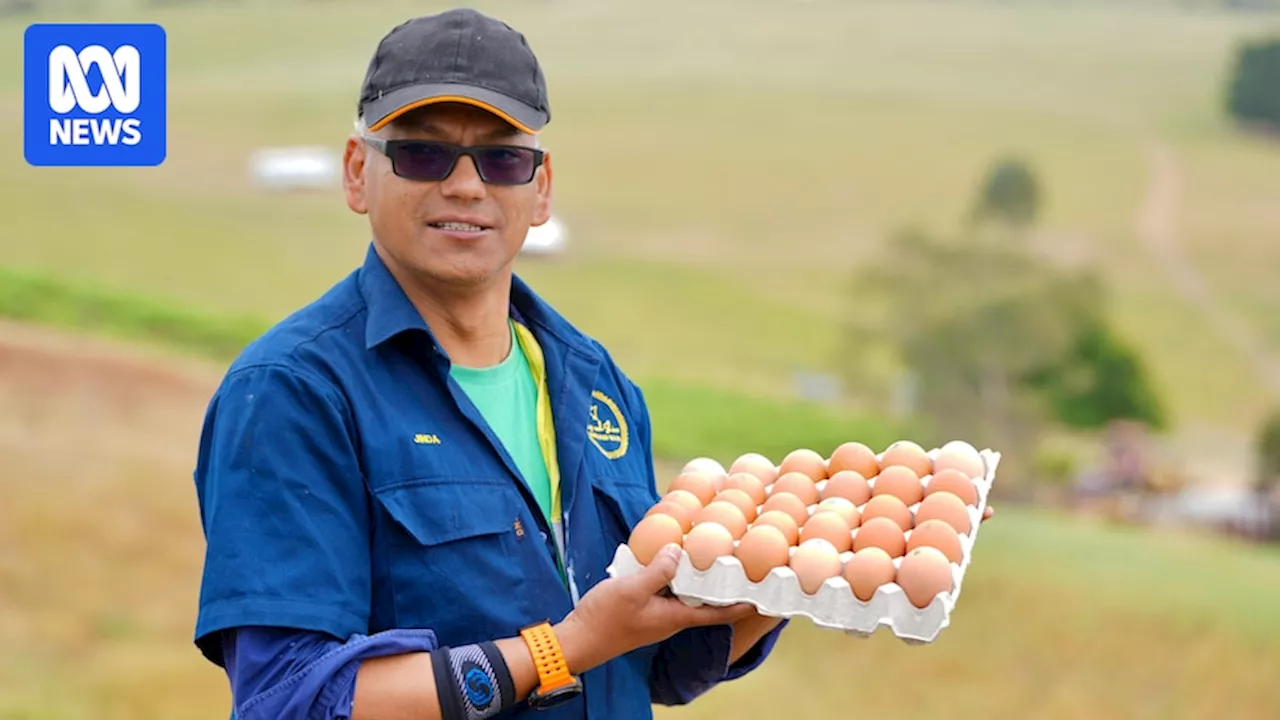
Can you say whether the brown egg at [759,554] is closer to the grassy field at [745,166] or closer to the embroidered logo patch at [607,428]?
the embroidered logo patch at [607,428]

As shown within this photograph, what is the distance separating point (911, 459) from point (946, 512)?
1.00 feet

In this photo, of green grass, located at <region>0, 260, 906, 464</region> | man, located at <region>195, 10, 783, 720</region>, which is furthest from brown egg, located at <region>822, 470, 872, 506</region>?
green grass, located at <region>0, 260, 906, 464</region>

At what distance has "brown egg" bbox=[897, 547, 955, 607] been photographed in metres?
3.03

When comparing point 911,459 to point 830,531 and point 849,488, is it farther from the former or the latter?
point 830,531

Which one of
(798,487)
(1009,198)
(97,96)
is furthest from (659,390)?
(798,487)

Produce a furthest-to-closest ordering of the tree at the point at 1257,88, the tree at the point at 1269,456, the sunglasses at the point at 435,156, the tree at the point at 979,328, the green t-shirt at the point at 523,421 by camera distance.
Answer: the tree at the point at 1257,88
the tree at the point at 979,328
the tree at the point at 1269,456
the green t-shirt at the point at 523,421
the sunglasses at the point at 435,156

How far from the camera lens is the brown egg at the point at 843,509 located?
3400 mm

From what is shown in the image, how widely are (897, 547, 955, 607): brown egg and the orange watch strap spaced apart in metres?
0.66

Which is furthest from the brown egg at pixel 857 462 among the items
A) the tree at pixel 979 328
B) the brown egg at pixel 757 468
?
the tree at pixel 979 328

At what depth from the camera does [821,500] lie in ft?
11.8

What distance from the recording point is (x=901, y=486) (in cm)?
351

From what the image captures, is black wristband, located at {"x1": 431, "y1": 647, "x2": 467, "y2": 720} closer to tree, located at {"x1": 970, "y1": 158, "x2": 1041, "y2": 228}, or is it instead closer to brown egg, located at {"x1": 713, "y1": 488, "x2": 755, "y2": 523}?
brown egg, located at {"x1": 713, "y1": 488, "x2": 755, "y2": 523}

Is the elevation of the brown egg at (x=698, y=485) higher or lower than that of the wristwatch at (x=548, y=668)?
higher

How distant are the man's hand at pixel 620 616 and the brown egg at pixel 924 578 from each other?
1.40 ft
